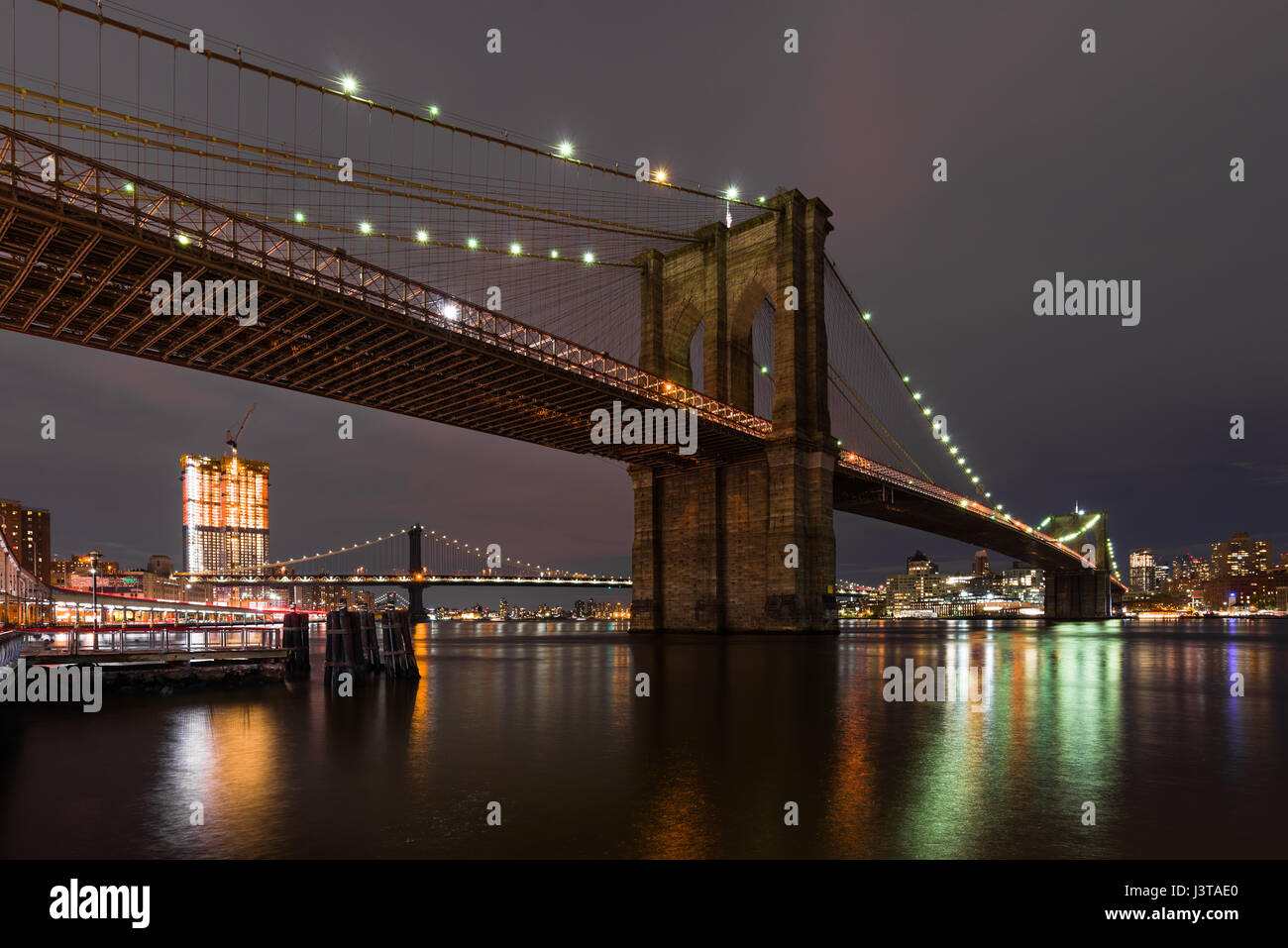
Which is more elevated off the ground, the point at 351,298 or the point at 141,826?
the point at 351,298

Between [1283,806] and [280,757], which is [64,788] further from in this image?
[1283,806]

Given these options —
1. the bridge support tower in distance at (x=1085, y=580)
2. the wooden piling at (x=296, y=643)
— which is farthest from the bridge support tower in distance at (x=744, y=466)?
the bridge support tower in distance at (x=1085, y=580)

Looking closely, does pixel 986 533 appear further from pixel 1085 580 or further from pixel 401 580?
pixel 401 580

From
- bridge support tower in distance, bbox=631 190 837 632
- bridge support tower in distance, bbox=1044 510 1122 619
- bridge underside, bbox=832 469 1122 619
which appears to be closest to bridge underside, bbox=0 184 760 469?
bridge support tower in distance, bbox=631 190 837 632

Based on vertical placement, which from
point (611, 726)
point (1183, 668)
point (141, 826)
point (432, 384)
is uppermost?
point (432, 384)

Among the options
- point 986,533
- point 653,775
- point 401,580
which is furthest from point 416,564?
point 653,775

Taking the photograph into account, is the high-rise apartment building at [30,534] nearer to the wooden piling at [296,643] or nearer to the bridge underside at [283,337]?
the bridge underside at [283,337]

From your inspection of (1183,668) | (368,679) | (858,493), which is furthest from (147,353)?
(858,493)
